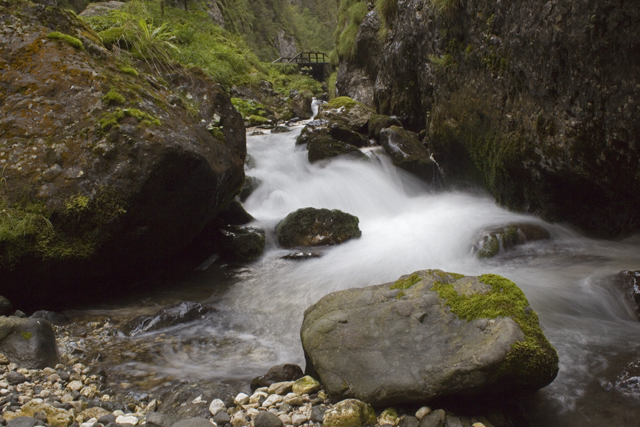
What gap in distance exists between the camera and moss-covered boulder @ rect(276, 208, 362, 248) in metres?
7.58

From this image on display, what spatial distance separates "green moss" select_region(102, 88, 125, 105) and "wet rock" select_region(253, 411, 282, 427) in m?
4.02

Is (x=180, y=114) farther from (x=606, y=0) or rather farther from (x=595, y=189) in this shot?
(x=595, y=189)

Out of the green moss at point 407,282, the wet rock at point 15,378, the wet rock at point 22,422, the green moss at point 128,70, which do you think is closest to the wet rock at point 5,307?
the wet rock at point 15,378

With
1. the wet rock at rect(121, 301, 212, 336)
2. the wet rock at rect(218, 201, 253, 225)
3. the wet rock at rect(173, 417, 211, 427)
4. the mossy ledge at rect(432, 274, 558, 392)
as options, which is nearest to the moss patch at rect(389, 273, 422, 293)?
the mossy ledge at rect(432, 274, 558, 392)

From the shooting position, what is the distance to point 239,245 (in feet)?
22.9

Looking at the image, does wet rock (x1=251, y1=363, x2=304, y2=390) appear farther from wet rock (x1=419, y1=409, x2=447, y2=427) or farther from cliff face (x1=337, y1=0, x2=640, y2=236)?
cliff face (x1=337, y1=0, x2=640, y2=236)

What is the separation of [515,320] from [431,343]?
59cm

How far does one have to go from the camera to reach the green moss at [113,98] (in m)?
4.84

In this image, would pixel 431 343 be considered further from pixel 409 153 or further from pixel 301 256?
pixel 409 153

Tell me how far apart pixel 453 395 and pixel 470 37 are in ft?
22.6

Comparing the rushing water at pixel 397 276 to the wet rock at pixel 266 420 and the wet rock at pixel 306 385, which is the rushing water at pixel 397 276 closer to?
the wet rock at pixel 306 385

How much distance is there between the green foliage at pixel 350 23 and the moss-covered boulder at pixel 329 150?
23.1 feet

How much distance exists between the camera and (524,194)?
24.4ft

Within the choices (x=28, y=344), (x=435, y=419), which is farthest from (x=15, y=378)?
(x=435, y=419)
